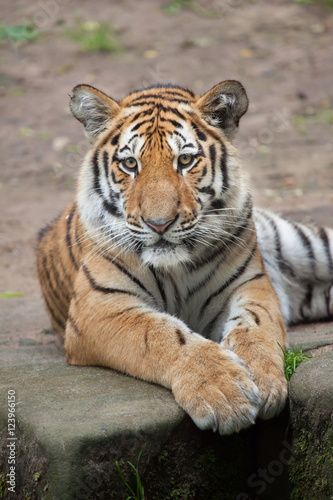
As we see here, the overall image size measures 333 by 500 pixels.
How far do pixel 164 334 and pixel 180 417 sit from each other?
1.29 ft

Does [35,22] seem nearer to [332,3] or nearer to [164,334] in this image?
[332,3]

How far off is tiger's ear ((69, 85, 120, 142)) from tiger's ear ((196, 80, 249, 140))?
0.43 m

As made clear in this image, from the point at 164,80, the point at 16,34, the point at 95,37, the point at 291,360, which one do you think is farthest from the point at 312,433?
the point at 16,34

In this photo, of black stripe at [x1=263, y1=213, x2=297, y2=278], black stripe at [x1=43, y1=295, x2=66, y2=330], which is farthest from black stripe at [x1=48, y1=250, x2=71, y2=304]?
black stripe at [x1=263, y1=213, x2=297, y2=278]

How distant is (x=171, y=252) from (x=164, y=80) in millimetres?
6958

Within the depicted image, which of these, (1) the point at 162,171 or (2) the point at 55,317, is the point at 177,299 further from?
(2) the point at 55,317

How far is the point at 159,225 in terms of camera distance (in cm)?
276

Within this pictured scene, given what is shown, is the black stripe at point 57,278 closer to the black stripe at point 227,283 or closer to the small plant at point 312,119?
the black stripe at point 227,283

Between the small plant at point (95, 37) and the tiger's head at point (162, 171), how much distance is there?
7.20 metres

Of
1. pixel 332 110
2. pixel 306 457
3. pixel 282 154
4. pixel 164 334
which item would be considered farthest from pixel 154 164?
pixel 332 110

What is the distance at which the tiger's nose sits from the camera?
2756mm

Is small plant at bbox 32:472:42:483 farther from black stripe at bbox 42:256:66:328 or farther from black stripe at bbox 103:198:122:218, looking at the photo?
black stripe at bbox 42:256:66:328

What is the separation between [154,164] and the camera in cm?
293

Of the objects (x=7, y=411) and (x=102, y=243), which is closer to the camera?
(x=7, y=411)
